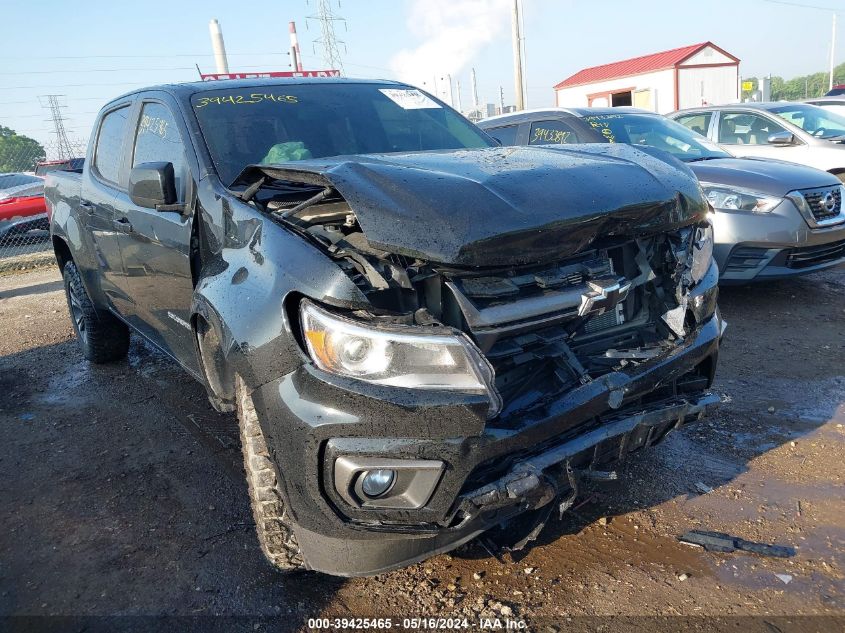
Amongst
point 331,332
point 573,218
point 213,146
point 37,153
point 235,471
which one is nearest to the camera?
point 331,332

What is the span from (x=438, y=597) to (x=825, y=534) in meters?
1.45

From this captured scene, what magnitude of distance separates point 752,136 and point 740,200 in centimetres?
316

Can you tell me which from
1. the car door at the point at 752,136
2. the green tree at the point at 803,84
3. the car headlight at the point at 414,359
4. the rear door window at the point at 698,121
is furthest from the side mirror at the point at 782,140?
the green tree at the point at 803,84

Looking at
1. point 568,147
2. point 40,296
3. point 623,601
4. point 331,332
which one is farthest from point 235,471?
point 40,296

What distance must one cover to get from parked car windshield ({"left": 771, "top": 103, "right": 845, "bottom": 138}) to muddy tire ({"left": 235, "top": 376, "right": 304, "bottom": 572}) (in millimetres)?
7585

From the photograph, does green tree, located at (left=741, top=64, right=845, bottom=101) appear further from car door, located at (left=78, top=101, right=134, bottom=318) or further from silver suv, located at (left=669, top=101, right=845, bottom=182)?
car door, located at (left=78, top=101, right=134, bottom=318)

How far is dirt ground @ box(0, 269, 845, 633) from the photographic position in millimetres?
2303

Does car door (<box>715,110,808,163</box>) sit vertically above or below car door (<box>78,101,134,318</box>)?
below

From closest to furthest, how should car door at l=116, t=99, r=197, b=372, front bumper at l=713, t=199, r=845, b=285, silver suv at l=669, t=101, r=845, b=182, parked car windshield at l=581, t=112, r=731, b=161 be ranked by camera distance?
car door at l=116, t=99, r=197, b=372 → front bumper at l=713, t=199, r=845, b=285 → parked car windshield at l=581, t=112, r=731, b=161 → silver suv at l=669, t=101, r=845, b=182

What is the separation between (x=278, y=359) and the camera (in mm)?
2059

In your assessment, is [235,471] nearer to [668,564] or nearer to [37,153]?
[668,564]

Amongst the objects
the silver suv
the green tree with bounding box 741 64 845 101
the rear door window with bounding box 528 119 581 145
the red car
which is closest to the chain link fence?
the red car

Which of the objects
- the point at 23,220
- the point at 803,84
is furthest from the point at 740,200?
the point at 803,84

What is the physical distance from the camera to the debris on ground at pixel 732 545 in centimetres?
246
